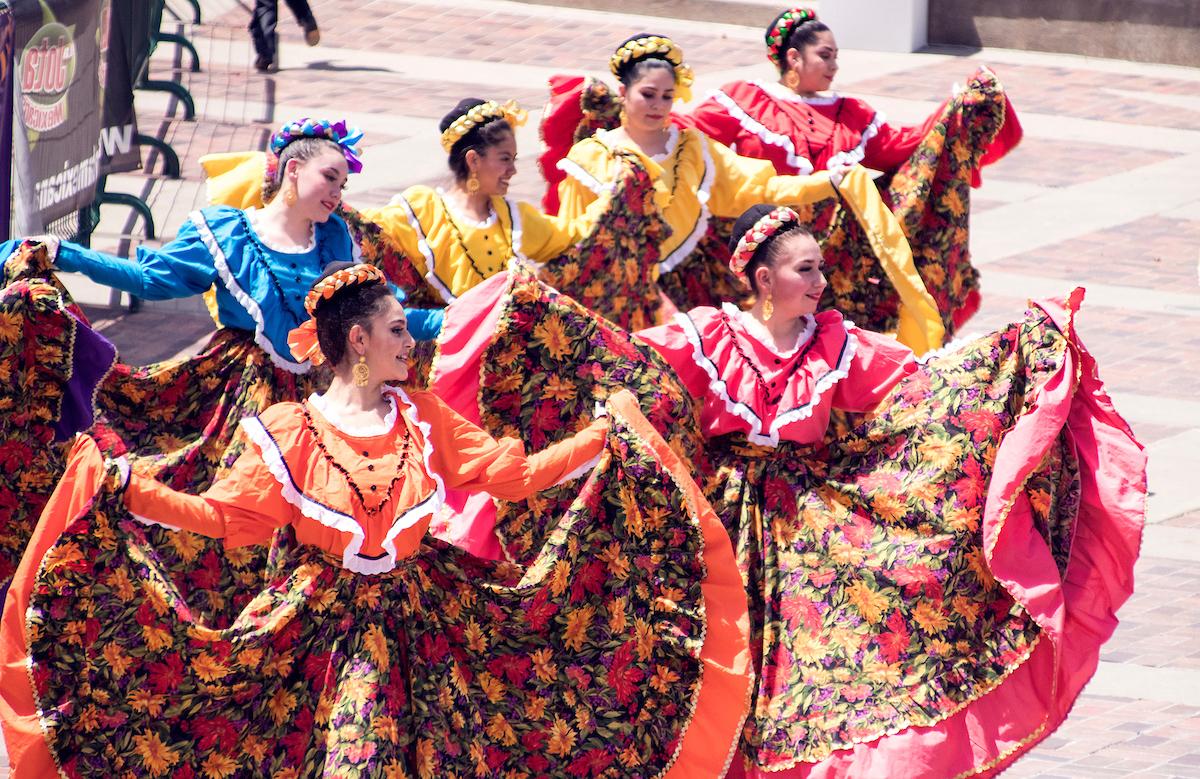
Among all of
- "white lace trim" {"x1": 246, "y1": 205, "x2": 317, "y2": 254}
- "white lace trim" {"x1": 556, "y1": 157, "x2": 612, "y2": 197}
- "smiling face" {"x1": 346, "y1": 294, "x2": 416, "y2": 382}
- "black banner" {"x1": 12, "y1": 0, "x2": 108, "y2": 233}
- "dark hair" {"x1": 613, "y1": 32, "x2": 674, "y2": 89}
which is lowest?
"black banner" {"x1": 12, "y1": 0, "x2": 108, "y2": 233}

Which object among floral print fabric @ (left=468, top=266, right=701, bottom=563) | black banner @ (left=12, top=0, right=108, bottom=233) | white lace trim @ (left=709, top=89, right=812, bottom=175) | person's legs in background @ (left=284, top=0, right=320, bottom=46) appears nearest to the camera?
floral print fabric @ (left=468, top=266, right=701, bottom=563)

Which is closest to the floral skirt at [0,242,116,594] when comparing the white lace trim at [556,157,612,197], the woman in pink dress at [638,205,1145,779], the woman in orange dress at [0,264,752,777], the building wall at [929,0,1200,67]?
the woman in orange dress at [0,264,752,777]

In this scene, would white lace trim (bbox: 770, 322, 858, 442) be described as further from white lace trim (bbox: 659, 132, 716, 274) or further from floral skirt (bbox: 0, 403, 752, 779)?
white lace trim (bbox: 659, 132, 716, 274)

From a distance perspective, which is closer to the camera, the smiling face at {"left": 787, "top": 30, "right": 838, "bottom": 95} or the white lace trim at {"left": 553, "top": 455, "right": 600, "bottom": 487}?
the white lace trim at {"left": 553, "top": 455, "right": 600, "bottom": 487}

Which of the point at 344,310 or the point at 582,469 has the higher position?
the point at 344,310

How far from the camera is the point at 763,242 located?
6188mm

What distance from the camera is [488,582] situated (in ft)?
17.8

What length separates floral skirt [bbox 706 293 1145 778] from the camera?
A: 5680 mm

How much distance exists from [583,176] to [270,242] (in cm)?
159

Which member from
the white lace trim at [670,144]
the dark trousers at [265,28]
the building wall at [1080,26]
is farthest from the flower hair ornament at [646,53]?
the building wall at [1080,26]

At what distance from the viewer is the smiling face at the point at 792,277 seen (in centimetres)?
611

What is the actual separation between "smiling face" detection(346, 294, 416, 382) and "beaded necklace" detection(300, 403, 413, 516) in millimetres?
175

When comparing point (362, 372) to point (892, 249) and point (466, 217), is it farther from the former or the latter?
point (892, 249)

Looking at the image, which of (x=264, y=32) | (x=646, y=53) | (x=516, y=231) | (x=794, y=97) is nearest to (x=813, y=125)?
(x=794, y=97)
